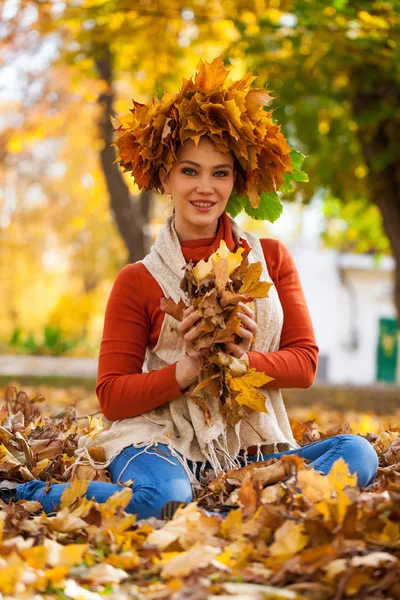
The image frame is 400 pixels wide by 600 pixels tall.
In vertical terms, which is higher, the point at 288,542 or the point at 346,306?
the point at 346,306

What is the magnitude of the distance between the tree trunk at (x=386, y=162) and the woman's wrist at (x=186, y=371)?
5.48 meters

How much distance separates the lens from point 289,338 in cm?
317

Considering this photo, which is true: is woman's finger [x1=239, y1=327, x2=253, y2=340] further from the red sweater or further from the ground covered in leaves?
the ground covered in leaves

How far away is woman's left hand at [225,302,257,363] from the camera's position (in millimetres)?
2801

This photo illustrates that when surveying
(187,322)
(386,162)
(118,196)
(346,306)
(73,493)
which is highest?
(386,162)

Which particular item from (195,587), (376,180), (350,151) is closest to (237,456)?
(195,587)

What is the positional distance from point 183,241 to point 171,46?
19.6ft

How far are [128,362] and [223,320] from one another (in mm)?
493

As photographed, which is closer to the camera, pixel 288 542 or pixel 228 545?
pixel 288 542

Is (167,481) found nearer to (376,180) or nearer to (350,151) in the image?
(376,180)

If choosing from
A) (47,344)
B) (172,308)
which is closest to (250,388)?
(172,308)

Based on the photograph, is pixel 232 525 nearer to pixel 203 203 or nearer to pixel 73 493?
pixel 73 493

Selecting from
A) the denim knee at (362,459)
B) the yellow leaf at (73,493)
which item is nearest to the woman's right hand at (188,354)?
the yellow leaf at (73,493)

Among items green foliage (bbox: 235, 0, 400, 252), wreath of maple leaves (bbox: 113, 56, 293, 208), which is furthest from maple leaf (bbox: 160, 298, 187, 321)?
green foliage (bbox: 235, 0, 400, 252)
